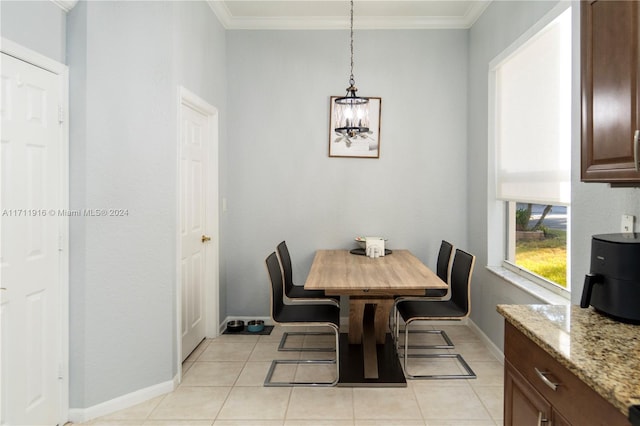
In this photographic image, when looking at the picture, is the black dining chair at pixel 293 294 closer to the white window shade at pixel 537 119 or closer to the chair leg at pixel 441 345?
the chair leg at pixel 441 345

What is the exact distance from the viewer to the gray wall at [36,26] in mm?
1963

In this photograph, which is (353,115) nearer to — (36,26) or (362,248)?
(362,248)

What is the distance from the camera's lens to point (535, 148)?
2.97m

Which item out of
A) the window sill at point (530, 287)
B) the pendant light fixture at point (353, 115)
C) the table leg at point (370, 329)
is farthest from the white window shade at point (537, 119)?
the table leg at point (370, 329)

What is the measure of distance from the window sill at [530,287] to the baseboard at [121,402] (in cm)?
246

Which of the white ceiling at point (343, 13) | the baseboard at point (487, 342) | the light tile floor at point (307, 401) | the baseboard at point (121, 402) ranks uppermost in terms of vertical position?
the white ceiling at point (343, 13)

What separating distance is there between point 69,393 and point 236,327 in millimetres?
1715

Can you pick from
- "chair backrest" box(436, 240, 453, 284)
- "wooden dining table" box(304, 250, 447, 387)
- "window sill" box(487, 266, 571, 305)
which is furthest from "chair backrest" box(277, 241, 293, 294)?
"window sill" box(487, 266, 571, 305)

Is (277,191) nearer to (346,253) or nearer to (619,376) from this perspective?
(346,253)

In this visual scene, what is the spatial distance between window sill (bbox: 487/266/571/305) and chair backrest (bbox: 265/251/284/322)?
1709 millimetres

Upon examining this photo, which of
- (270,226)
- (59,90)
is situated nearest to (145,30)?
(59,90)

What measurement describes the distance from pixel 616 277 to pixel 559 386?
1.51ft

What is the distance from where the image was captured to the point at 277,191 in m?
4.23

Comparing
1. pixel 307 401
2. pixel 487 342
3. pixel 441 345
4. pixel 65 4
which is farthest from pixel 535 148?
pixel 65 4
